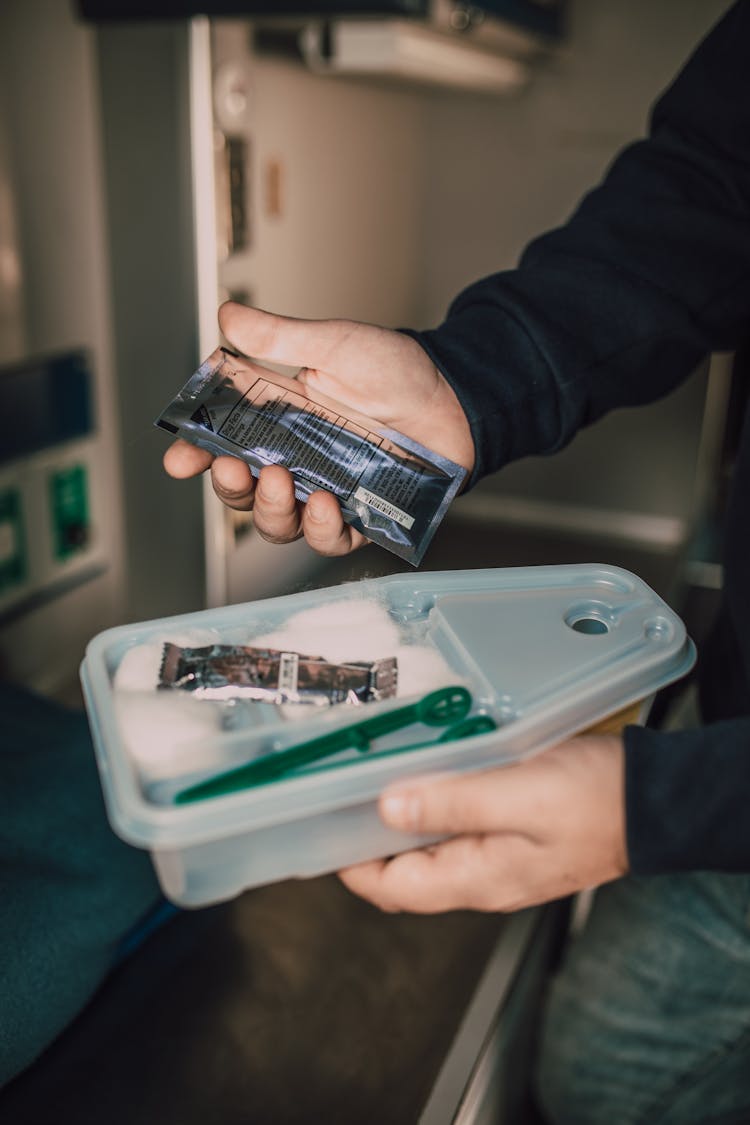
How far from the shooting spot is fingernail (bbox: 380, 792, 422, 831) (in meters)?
0.45

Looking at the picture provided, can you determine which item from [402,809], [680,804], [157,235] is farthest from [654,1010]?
[157,235]

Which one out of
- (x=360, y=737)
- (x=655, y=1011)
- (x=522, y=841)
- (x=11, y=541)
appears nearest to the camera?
(x=360, y=737)

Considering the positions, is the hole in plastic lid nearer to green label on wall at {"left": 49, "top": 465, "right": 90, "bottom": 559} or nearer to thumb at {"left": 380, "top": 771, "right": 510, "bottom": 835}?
thumb at {"left": 380, "top": 771, "right": 510, "bottom": 835}

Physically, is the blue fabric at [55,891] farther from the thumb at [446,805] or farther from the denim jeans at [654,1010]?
the denim jeans at [654,1010]

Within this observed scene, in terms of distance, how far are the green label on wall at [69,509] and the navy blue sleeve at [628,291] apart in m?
0.79

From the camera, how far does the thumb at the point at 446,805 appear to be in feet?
1.47

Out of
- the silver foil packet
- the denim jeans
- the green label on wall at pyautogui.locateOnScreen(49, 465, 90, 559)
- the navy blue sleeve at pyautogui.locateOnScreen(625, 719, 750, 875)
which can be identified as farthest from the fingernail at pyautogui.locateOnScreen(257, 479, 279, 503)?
the green label on wall at pyautogui.locateOnScreen(49, 465, 90, 559)

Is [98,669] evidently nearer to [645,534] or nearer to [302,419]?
[302,419]

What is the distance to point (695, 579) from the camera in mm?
1713

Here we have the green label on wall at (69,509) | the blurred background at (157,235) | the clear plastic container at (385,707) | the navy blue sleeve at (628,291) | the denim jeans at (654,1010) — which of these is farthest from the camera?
the green label on wall at (69,509)

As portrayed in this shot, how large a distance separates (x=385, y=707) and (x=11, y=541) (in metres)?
0.95

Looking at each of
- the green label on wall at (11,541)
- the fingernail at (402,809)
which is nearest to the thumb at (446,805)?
the fingernail at (402,809)

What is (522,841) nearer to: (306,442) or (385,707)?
(385,707)

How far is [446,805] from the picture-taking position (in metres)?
0.47
